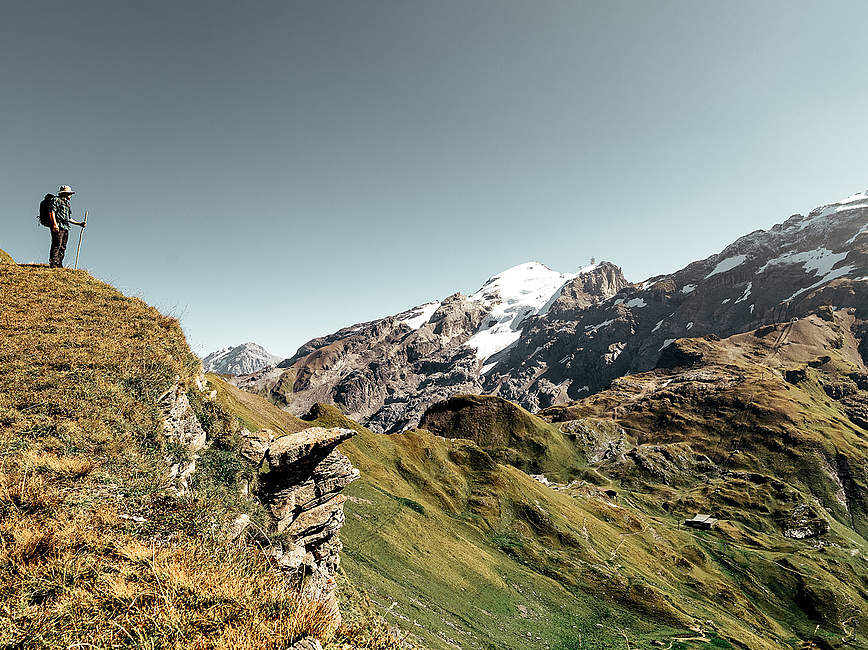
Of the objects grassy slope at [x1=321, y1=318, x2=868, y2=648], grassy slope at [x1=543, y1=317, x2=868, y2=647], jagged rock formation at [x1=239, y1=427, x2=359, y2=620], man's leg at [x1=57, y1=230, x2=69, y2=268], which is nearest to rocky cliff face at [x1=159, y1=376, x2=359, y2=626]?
jagged rock formation at [x1=239, y1=427, x2=359, y2=620]

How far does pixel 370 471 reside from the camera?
62062mm

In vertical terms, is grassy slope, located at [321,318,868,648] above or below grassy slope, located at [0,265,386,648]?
below

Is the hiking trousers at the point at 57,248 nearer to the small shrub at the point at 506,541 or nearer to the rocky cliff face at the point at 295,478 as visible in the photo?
the rocky cliff face at the point at 295,478

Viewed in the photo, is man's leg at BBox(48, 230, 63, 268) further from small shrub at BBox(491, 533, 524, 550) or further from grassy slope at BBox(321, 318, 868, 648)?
small shrub at BBox(491, 533, 524, 550)

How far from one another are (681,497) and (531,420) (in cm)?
6769

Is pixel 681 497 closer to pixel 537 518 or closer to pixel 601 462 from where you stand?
pixel 601 462

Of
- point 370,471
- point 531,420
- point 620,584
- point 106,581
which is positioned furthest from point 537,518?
point 531,420

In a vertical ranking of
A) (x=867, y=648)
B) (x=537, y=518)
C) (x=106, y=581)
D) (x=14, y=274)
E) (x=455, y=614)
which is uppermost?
(x=14, y=274)

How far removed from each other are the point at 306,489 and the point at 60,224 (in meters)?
27.4

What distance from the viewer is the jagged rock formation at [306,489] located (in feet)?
65.9

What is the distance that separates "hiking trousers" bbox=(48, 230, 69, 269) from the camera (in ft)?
96.1

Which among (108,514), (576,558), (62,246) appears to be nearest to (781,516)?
(576,558)

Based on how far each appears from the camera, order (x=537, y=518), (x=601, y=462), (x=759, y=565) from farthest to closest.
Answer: (x=601, y=462) → (x=759, y=565) → (x=537, y=518)

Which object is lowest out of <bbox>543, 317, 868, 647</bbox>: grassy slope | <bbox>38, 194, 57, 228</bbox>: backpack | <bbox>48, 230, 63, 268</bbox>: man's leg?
<bbox>543, 317, 868, 647</bbox>: grassy slope
